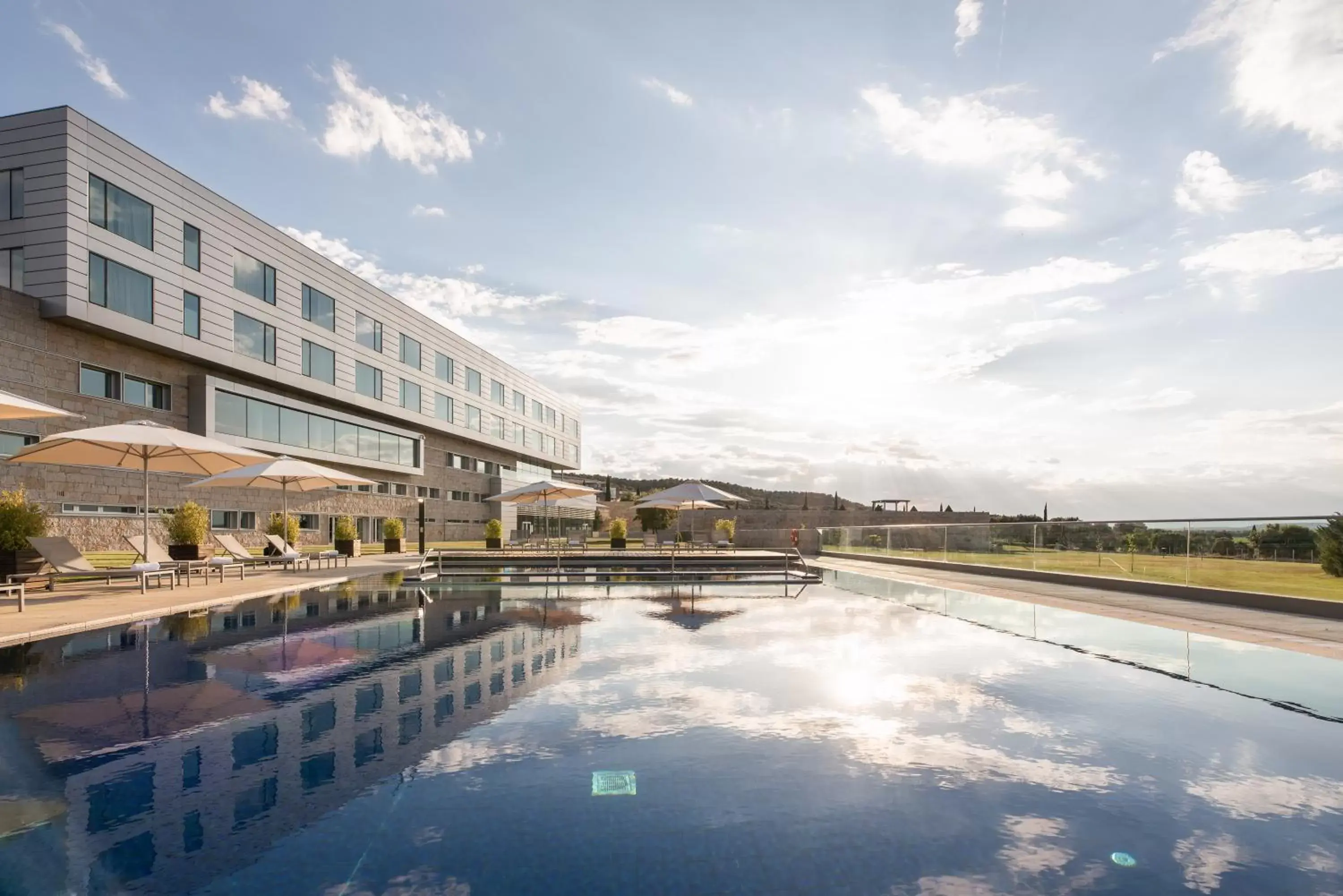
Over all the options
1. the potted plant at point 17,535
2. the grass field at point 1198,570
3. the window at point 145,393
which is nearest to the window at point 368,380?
the window at point 145,393

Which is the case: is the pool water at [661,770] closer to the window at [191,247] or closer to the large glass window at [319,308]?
the window at [191,247]

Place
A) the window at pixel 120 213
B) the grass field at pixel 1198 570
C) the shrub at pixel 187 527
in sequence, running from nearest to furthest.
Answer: the grass field at pixel 1198 570, the shrub at pixel 187 527, the window at pixel 120 213

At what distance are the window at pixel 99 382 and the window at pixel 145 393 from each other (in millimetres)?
213

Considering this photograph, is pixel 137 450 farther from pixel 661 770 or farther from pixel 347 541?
pixel 661 770

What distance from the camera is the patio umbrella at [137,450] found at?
1441cm

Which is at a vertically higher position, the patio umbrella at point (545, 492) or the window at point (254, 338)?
the window at point (254, 338)

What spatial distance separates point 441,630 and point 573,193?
415 inches

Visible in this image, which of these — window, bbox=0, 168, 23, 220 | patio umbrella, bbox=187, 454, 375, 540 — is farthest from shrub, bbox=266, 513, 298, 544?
window, bbox=0, 168, 23, 220

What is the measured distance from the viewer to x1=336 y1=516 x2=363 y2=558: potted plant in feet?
86.1

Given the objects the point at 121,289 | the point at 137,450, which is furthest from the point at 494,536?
the point at 137,450

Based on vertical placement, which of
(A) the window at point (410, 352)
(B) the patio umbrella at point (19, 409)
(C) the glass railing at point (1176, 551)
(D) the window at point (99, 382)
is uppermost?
(A) the window at point (410, 352)

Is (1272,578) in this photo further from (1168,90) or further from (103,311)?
(103,311)

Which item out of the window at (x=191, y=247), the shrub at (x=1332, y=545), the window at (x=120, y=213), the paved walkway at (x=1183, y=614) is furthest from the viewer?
the window at (x=191, y=247)

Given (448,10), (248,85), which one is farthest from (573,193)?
(248,85)
